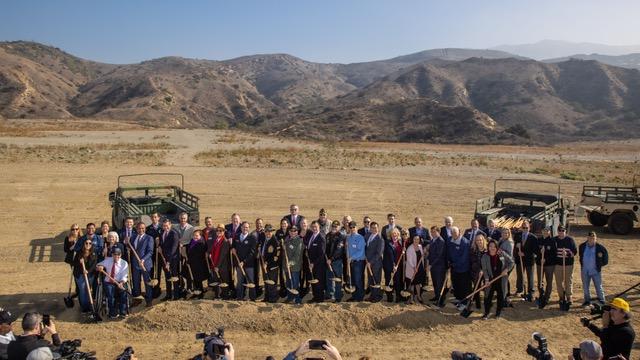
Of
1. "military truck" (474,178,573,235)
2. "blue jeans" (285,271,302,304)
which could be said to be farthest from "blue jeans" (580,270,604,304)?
"blue jeans" (285,271,302,304)

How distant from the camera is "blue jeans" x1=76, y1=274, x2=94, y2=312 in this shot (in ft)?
28.7

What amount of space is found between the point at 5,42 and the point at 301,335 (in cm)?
18361

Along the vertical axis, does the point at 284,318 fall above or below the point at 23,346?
below

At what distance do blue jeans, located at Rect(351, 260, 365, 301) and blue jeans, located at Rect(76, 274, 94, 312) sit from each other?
4586 mm

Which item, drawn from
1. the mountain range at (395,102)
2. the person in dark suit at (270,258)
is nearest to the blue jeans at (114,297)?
the person in dark suit at (270,258)

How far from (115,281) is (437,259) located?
216 inches

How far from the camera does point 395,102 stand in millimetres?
82750

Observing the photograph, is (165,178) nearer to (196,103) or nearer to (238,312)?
(238,312)

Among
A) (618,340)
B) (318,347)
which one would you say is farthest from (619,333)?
(318,347)

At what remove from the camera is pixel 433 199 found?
21.8 meters

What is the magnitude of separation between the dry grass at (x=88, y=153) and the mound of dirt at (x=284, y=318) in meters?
24.1

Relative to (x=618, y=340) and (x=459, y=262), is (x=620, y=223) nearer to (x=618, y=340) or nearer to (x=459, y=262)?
(x=459, y=262)

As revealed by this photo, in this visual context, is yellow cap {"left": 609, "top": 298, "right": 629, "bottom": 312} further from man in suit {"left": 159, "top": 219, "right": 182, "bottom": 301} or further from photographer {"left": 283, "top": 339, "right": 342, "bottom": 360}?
man in suit {"left": 159, "top": 219, "right": 182, "bottom": 301}

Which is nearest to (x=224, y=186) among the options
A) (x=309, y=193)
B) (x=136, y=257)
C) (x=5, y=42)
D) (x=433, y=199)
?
(x=309, y=193)
